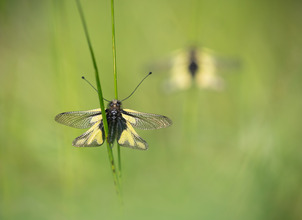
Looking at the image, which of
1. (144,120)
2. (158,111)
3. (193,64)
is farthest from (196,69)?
(144,120)

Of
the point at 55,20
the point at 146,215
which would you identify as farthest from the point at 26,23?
the point at 146,215

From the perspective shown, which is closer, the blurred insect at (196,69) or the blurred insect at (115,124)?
the blurred insect at (115,124)

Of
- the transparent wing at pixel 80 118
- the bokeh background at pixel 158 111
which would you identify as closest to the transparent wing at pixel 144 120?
the transparent wing at pixel 80 118

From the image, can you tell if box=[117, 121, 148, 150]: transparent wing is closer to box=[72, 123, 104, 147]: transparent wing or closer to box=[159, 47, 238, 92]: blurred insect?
box=[72, 123, 104, 147]: transparent wing

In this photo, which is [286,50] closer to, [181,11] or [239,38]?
[239,38]

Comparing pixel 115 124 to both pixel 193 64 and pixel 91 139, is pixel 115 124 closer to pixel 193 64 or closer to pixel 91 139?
pixel 91 139

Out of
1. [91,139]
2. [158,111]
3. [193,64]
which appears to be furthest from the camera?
[158,111]

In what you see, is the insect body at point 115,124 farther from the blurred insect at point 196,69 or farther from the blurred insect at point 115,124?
the blurred insect at point 196,69
